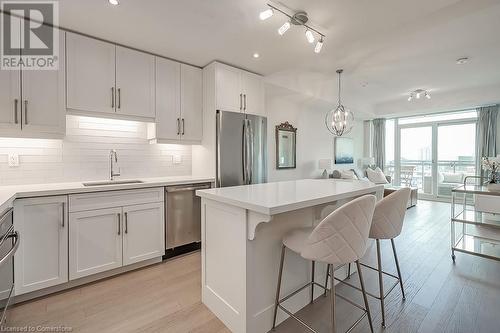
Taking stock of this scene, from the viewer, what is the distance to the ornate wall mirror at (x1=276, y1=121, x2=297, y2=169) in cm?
459

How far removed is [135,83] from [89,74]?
456 mm

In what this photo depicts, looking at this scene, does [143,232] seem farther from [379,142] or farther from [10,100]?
[379,142]

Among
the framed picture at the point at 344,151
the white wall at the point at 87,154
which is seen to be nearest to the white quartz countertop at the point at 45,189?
the white wall at the point at 87,154

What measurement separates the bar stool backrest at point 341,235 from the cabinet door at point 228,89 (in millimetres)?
2300

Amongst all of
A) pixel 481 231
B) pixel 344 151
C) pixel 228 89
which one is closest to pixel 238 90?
pixel 228 89

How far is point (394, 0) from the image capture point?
193 centimetres

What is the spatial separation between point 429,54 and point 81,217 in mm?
4849

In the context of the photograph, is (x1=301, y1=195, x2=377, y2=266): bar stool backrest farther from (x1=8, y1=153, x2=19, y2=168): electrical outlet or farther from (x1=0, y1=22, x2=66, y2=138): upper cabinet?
(x1=8, y1=153, x2=19, y2=168): electrical outlet

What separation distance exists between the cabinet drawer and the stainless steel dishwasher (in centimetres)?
16

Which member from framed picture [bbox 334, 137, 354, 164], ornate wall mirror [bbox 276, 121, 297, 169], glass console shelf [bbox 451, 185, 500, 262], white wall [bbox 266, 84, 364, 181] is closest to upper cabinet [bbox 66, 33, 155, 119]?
white wall [bbox 266, 84, 364, 181]

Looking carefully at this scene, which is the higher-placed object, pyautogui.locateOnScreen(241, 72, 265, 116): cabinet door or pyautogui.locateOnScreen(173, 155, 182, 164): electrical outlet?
pyautogui.locateOnScreen(241, 72, 265, 116): cabinet door

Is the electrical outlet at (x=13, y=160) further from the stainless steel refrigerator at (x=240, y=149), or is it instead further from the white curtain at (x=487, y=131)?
the white curtain at (x=487, y=131)

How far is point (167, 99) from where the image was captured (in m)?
3.02

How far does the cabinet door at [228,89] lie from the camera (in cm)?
313
